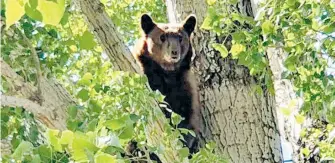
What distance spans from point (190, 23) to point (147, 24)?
3.14 feet

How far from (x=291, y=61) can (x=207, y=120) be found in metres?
0.77

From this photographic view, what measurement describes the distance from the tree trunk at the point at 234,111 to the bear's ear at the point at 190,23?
0.59ft

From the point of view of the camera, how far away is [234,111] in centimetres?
425

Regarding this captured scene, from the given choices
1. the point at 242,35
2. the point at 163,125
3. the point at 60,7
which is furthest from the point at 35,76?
the point at 60,7

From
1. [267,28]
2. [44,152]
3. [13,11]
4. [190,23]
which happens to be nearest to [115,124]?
[44,152]

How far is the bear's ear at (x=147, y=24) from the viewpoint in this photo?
5559mm

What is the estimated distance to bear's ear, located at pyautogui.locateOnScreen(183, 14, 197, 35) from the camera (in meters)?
4.63

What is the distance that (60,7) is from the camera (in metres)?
1.33

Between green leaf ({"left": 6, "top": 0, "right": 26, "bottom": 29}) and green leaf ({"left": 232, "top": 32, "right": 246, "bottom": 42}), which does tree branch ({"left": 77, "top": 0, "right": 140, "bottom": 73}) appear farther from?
green leaf ({"left": 6, "top": 0, "right": 26, "bottom": 29})

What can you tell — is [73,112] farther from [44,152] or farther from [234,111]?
[234,111]

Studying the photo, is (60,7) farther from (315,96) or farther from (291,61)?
(315,96)

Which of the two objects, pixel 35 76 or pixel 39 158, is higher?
pixel 35 76

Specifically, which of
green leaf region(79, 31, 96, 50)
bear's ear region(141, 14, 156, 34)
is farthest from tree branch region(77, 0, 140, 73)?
bear's ear region(141, 14, 156, 34)

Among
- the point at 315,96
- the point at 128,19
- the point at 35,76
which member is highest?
the point at 128,19
